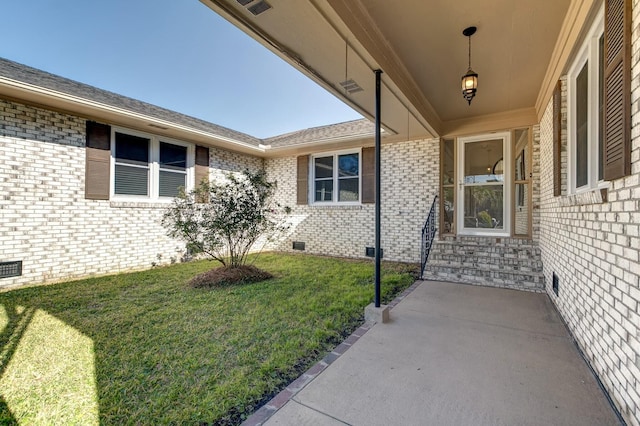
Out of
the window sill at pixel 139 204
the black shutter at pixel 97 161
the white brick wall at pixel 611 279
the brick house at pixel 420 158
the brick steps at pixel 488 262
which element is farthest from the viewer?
the window sill at pixel 139 204

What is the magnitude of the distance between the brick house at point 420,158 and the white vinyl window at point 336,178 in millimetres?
41

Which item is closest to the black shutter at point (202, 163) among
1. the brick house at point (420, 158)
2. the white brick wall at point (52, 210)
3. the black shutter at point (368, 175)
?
the brick house at point (420, 158)

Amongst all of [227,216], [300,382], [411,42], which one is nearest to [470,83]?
[411,42]

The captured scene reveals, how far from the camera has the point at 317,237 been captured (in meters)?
8.07

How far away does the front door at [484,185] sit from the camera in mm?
5535

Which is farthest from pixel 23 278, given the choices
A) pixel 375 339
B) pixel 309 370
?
pixel 375 339

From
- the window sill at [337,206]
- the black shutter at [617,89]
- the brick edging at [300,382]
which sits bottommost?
the brick edging at [300,382]

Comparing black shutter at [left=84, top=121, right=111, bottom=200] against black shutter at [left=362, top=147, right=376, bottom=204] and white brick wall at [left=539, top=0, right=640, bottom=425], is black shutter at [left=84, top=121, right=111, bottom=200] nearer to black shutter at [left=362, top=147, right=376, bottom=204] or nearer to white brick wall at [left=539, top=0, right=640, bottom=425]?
black shutter at [left=362, top=147, right=376, bottom=204]

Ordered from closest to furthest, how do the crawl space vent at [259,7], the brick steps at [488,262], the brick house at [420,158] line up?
the brick house at [420,158] → the crawl space vent at [259,7] → the brick steps at [488,262]

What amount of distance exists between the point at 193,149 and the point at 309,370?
20.5ft

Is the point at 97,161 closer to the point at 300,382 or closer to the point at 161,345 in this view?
the point at 161,345

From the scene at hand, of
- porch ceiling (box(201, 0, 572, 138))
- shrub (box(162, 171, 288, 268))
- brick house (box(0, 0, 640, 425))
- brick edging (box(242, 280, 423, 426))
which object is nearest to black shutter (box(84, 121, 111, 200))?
brick house (box(0, 0, 640, 425))

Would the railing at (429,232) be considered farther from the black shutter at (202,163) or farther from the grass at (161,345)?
the black shutter at (202,163)

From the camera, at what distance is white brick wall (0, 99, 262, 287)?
4.46m
